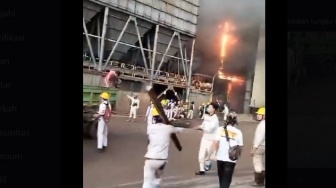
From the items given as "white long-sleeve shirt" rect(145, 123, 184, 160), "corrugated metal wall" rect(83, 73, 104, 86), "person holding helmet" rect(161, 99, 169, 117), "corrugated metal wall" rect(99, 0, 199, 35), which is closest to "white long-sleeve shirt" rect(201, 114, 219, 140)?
"white long-sleeve shirt" rect(145, 123, 184, 160)

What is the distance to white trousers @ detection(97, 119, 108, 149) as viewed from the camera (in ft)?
14.3

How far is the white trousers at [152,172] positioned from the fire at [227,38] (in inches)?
47.7

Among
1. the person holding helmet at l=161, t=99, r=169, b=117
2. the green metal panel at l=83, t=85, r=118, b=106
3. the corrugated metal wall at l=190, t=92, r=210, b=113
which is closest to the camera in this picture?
the green metal panel at l=83, t=85, r=118, b=106

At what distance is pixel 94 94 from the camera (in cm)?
434

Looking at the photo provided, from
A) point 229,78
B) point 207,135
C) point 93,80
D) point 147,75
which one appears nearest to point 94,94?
point 93,80

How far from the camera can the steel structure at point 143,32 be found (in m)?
4.37

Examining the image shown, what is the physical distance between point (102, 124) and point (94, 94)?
0.29 meters

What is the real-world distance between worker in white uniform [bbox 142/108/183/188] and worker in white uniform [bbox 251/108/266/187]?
0.73 m

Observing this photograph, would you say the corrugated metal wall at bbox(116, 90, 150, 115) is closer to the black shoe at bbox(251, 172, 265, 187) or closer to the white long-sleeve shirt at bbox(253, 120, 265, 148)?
the white long-sleeve shirt at bbox(253, 120, 265, 148)

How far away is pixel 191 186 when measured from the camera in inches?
177

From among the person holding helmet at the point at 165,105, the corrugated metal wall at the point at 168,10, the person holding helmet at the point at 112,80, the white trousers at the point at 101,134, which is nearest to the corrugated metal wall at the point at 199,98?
the person holding helmet at the point at 165,105
